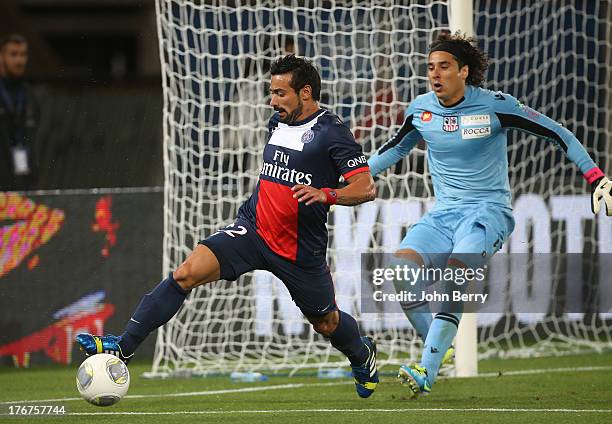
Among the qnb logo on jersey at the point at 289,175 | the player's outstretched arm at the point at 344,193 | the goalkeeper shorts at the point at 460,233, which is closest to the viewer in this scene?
the player's outstretched arm at the point at 344,193

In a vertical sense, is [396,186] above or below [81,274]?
above

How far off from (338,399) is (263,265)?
1.35m

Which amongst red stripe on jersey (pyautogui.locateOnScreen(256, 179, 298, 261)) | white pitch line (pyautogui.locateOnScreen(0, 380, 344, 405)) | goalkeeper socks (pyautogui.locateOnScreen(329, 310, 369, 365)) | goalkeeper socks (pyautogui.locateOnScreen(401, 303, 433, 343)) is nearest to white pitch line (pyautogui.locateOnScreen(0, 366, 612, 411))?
white pitch line (pyautogui.locateOnScreen(0, 380, 344, 405))

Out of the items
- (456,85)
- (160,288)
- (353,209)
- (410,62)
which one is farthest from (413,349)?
(160,288)

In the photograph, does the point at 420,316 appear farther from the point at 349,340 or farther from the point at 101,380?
the point at 101,380

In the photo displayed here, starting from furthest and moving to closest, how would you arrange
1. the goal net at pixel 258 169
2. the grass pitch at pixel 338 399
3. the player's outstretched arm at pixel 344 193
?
the goal net at pixel 258 169 → the grass pitch at pixel 338 399 → the player's outstretched arm at pixel 344 193

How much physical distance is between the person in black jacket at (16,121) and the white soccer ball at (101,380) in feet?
18.3

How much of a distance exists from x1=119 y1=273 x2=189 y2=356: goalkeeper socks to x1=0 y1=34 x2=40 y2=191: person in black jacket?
527 centimetres

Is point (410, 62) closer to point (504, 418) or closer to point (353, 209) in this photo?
point (353, 209)

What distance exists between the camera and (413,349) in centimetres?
1069

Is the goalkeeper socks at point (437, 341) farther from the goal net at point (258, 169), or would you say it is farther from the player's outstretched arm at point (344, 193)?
the goal net at point (258, 169)

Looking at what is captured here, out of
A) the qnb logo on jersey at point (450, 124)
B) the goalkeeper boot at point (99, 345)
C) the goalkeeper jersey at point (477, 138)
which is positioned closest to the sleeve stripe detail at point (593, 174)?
the goalkeeper jersey at point (477, 138)

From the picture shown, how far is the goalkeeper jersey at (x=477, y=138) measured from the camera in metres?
8.25

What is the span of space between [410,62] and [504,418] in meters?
4.22
